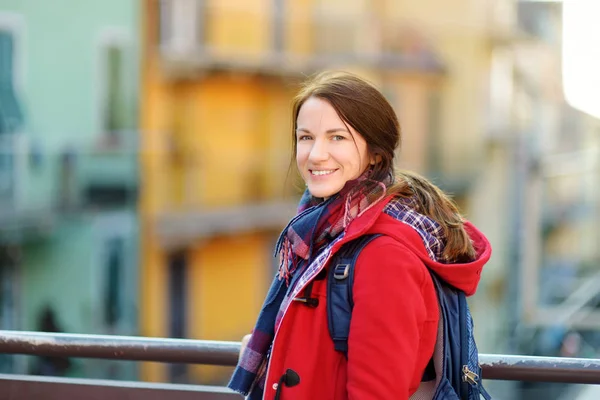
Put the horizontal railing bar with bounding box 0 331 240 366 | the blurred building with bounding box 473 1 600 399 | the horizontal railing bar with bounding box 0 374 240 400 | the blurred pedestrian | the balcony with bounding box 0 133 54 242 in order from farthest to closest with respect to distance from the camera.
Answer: the blurred building with bounding box 473 1 600 399 → the balcony with bounding box 0 133 54 242 → the blurred pedestrian → the horizontal railing bar with bounding box 0 374 240 400 → the horizontal railing bar with bounding box 0 331 240 366

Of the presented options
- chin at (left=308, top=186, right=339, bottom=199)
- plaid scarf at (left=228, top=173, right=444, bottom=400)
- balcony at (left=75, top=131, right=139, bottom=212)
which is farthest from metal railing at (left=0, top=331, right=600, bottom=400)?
balcony at (left=75, top=131, right=139, bottom=212)

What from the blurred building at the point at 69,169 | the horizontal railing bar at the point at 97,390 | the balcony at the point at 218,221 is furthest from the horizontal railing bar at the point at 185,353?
the balcony at the point at 218,221

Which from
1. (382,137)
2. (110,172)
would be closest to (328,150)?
(382,137)

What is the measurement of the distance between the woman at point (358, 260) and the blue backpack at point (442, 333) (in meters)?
0.02

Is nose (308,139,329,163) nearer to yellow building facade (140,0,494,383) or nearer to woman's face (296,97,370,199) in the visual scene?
woman's face (296,97,370,199)

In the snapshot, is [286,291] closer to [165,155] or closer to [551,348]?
[551,348]

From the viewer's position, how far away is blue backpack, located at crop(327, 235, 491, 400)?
6.30 feet

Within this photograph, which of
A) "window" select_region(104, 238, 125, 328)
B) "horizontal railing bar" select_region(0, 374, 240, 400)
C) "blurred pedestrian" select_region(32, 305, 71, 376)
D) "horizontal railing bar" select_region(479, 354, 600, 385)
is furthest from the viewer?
→ "window" select_region(104, 238, 125, 328)

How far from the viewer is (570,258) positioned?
32.5 metres

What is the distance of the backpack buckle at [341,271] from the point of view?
1.92m

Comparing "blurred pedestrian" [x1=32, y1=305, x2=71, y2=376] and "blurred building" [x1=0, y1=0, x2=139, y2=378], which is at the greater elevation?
"blurred building" [x1=0, y1=0, x2=139, y2=378]

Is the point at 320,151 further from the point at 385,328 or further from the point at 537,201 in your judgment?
the point at 537,201

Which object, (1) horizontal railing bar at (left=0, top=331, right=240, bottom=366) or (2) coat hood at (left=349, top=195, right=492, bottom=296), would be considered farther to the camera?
(1) horizontal railing bar at (left=0, top=331, right=240, bottom=366)

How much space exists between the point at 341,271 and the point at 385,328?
0.16 metres
